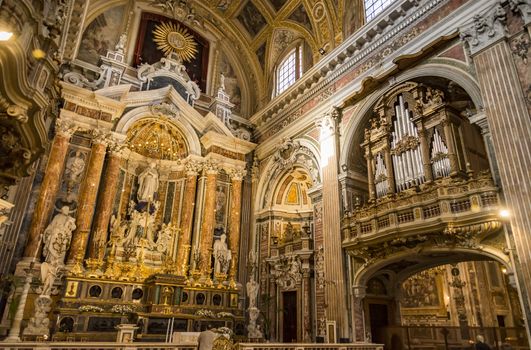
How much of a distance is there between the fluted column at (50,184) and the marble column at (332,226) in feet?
29.7

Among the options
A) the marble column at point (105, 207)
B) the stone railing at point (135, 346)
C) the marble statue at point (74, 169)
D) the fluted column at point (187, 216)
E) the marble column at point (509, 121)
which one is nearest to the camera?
the stone railing at point (135, 346)

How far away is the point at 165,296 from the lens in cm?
1265

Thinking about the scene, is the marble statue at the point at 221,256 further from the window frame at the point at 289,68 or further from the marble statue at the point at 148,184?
the window frame at the point at 289,68

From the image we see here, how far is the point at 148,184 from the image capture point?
50.2ft

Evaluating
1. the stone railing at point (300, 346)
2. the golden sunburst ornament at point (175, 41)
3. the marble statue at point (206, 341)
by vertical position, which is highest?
the golden sunburst ornament at point (175, 41)

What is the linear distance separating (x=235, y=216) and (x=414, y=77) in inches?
359

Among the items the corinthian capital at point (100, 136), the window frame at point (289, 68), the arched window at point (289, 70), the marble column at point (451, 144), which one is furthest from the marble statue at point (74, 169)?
the marble column at point (451, 144)

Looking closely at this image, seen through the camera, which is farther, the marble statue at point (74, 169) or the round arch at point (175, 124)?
the round arch at point (175, 124)

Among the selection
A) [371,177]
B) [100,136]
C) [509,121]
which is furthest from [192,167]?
[509,121]

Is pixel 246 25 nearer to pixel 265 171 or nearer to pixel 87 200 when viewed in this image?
pixel 265 171

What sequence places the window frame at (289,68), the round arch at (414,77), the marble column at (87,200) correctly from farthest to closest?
the window frame at (289,68), the marble column at (87,200), the round arch at (414,77)

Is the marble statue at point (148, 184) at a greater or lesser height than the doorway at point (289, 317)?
greater

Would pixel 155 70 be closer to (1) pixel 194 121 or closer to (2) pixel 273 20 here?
(1) pixel 194 121

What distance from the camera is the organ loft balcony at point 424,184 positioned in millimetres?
8133
